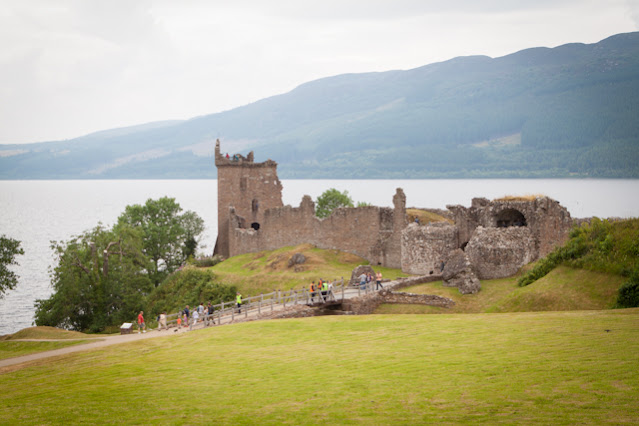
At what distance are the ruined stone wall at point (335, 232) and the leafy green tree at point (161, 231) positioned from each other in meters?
8.59

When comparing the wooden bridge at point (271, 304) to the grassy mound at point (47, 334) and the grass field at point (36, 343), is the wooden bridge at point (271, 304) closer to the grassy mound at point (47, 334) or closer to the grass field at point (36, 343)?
the grassy mound at point (47, 334)

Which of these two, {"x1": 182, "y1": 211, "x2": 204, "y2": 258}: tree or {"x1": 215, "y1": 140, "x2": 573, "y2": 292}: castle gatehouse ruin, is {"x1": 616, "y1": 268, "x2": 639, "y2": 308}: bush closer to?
{"x1": 215, "y1": 140, "x2": 573, "y2": 292}: castle gatehouse ruin

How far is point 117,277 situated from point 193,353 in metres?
32.3

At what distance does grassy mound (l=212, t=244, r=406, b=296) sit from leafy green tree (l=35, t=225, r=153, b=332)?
26.6ft

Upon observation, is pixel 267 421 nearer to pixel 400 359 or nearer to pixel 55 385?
pixel 400 359

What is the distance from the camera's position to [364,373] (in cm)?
2094

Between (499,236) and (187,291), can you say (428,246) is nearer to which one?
(499,236)

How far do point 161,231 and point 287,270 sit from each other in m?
22.4

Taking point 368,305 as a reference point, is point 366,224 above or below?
above

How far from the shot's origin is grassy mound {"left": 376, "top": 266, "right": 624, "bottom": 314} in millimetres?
32469

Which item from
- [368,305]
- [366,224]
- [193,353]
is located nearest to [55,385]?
[193,353]

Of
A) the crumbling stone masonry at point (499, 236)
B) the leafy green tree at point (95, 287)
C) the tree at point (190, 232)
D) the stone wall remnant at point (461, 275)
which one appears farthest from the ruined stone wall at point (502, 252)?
the tree at point (190, 232)

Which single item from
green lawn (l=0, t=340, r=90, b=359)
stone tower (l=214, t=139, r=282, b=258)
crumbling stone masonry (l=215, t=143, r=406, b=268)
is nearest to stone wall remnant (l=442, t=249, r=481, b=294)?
crumbling stone masonry (l=215, t=143, r=406, b=268)

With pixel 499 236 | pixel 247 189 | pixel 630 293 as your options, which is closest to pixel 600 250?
pixel 630 293
